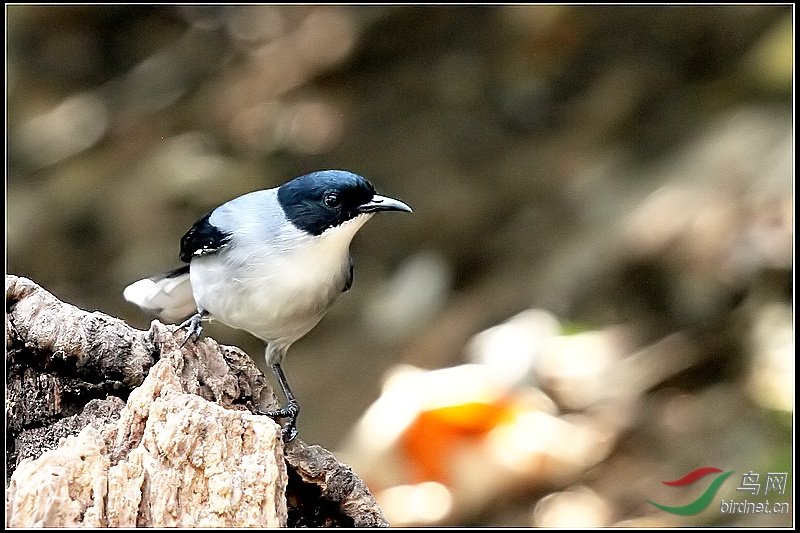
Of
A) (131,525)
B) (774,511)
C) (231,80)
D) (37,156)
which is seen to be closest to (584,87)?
(231,80)

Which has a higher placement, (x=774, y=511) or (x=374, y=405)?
(x=374, y=405)

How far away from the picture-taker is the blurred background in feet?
11.3

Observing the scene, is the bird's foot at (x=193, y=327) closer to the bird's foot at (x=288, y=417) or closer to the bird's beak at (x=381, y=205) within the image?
the bird's foot at (x=288, y=417)

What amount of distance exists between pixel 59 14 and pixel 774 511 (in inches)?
152

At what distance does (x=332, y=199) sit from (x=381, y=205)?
14 cm

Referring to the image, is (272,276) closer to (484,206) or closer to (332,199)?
(332,199)

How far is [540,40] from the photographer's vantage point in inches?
165

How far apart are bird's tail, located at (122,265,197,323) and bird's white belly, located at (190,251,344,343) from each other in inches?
9.2

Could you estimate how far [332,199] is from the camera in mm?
2285

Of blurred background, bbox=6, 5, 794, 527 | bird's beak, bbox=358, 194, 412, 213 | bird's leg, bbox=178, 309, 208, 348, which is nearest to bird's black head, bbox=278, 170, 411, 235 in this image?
bird's beak, bbox=358, 194, 412, 213

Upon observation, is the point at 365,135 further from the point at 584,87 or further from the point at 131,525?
the point at 131,525

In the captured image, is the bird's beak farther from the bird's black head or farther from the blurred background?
the blurred background

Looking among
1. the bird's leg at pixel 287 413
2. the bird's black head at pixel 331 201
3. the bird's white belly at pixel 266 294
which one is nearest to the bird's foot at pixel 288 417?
the bird's leg at pixel 287 413

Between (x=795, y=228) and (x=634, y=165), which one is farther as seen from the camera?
(x=634, y=165)
